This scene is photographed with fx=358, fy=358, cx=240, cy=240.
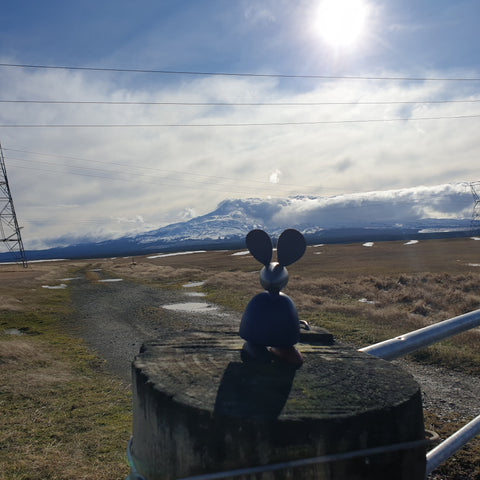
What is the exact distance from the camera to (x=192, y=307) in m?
18.1

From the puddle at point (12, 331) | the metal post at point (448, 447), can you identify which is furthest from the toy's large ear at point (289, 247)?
the puddle at point (12, 331)

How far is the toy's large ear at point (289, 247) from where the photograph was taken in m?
3.12

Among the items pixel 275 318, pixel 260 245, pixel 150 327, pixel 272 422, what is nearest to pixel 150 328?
pixel 150 327

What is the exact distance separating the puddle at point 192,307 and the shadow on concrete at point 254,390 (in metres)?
15.0

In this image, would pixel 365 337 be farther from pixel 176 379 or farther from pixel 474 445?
pixel 176 379

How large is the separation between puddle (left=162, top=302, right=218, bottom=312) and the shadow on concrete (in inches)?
589

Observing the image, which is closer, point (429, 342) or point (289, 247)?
point (429, 342)

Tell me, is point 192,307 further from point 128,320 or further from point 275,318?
point 275,318

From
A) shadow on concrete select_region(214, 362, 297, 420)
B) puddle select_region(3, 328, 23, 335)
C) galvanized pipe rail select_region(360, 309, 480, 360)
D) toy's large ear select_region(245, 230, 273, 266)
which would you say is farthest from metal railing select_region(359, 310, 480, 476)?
puddle select_region(3, 328, 23, 335)

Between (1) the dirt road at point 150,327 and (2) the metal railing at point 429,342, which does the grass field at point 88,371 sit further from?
(2) the metal railing at point 429,342

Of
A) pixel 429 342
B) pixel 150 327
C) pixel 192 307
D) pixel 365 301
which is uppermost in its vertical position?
pixel 429 342

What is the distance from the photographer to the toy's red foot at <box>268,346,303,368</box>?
99.9 inches

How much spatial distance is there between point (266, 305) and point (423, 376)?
7056 mm

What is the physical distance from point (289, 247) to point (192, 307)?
15603mm
